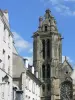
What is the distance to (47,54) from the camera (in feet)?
289

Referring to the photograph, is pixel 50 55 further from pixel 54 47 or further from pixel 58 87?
pixel 58 87

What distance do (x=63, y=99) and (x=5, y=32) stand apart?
55042 millimetres

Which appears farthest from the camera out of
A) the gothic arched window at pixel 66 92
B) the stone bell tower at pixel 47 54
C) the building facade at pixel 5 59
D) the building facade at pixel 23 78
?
the stone bell tower at pixel 47 54

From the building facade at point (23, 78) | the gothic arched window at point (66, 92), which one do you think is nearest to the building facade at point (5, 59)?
the building facade at point (23, 78)

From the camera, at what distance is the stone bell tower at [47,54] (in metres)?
84.6

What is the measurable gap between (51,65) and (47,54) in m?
3.71

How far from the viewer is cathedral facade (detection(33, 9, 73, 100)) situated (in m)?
83.5

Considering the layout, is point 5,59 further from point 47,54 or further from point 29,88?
point 47,54

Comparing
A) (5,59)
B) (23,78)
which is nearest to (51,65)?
(23,78)

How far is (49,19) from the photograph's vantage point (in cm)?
9400

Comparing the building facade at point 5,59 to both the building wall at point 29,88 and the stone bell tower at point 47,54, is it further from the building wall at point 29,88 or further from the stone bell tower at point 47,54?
the stone bell tower at point 47,54

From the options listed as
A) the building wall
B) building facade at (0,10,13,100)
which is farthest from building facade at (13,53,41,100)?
building facade at (0,10,13,100)

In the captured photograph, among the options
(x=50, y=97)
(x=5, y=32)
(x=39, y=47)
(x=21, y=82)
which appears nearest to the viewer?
(x=5, y=32)

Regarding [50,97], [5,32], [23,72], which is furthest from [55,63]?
[5,32]
